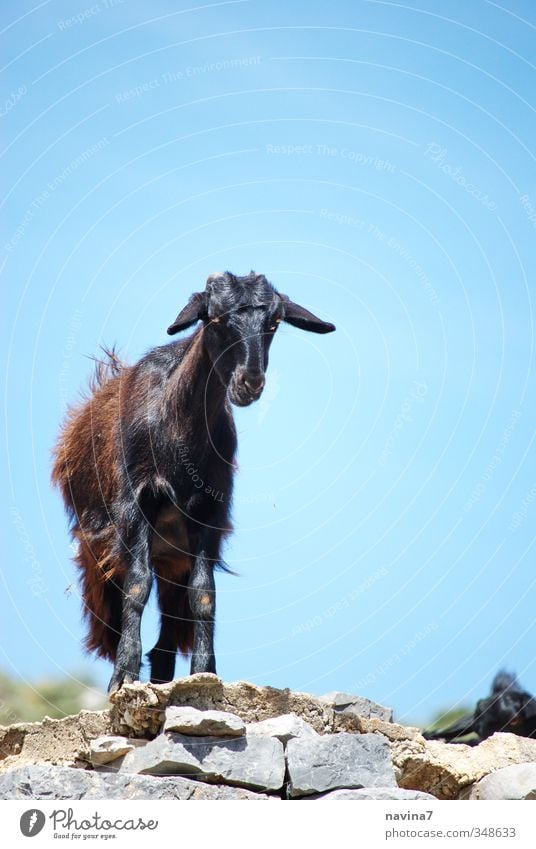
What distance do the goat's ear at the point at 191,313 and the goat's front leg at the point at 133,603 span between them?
2367mm

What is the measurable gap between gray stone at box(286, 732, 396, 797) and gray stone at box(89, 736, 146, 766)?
21cm

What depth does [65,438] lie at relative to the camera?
19453mm

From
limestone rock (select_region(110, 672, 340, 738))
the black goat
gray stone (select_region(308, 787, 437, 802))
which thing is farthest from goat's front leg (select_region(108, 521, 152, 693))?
the black goat

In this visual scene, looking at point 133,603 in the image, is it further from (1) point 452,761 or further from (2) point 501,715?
(2) point 501,715

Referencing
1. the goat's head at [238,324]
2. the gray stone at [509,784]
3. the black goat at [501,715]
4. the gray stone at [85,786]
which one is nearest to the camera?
the gray stone at [85,786]

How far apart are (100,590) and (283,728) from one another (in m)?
5.00

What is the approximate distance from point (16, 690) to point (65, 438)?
5.73 meters

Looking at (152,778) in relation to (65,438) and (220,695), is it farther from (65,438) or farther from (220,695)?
(65,438)

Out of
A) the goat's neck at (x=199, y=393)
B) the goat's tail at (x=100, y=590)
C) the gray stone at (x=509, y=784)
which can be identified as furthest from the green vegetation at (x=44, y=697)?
the gray stone at (x=509, y=784)

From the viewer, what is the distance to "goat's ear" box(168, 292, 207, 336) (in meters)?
15.8

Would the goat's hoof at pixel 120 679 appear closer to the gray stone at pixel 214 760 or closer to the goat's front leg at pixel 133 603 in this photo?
the goat's front leg at pixel 133 603

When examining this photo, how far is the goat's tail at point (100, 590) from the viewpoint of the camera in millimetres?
17141

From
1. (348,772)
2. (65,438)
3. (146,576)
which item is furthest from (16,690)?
(348,772)
